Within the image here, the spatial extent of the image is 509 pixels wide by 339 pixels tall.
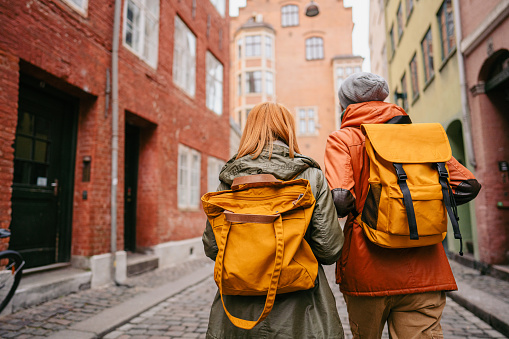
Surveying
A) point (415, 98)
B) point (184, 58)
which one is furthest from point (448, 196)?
point (415, 98)

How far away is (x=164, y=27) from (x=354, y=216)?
26.7 ft

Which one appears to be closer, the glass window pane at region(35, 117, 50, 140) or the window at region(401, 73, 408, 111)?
the glass window pane at region(35, 117, 50, 140)

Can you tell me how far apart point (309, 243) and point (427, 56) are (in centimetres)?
1093

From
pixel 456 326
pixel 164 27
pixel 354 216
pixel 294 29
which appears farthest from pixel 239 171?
pixel 294 29

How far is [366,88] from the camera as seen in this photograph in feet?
6.79

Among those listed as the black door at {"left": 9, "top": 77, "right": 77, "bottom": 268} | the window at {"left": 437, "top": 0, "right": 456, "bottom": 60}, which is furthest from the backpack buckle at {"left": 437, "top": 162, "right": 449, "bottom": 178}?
the window at {"left": 437, "top": 0, "right": 456, "bottom": 60}

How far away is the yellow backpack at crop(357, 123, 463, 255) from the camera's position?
1.62 metres

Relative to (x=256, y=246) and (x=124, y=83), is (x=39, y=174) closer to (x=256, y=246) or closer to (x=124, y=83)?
(x=124, y=83)

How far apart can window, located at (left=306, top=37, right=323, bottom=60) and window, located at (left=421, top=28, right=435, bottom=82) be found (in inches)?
772

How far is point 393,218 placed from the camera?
64.1 inches

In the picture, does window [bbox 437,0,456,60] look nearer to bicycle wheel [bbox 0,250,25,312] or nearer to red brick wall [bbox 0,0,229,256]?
red brick wall [bbox 0,0,229,256]

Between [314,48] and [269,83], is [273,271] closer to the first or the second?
[269,83]

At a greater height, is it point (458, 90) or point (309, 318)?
point (458, 90)

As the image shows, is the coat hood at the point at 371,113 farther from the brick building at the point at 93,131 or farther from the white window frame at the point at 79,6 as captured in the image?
the white window frame at the point at 79,6
